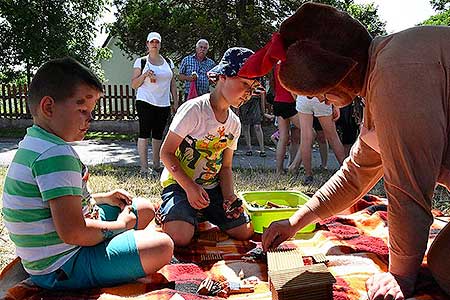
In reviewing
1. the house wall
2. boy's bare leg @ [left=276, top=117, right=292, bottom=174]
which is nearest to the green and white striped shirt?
boy's bare leg @ [left=276, top=117, right=292, bottom=174]

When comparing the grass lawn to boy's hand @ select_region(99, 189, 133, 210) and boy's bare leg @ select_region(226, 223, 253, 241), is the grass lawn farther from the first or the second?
boy's hand @ select_region(99, 189, 133, 210)

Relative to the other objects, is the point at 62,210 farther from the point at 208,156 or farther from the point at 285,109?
the point at 285,109

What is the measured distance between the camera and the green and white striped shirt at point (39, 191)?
5.12 ft

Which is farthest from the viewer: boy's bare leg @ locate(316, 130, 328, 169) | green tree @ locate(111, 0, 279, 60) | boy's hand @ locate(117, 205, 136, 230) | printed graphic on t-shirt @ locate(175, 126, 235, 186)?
green tree @ locate(111, 0, 279, 60)

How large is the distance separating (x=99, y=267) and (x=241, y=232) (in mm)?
941

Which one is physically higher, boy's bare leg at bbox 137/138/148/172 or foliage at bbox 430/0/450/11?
foliage at bbox 430/0/450/11

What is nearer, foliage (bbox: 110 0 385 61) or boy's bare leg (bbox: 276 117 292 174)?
boy's bare leg (bbox: 276 117 292 174)

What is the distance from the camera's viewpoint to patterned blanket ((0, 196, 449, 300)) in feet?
5.41

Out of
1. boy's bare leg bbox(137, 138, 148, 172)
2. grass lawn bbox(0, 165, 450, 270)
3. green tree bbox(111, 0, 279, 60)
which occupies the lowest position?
grass lawn bbox(0, 165, 450, 270)

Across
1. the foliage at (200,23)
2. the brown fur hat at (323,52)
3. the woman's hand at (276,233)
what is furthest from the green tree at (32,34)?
the brown fur hat at (323,52)

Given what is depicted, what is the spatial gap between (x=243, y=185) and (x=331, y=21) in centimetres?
261

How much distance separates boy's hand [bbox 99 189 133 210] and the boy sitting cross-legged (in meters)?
0.28

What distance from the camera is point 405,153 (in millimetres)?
1318

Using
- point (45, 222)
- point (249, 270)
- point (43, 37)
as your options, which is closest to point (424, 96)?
point (249, 270)
